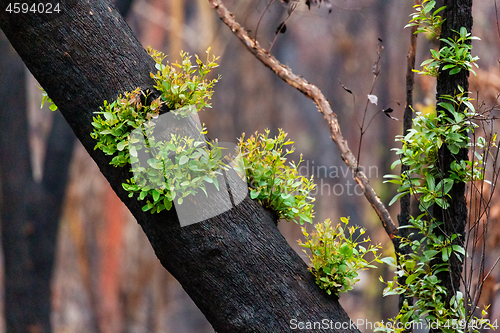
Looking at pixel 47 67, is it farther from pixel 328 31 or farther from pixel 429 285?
pixel 328 31

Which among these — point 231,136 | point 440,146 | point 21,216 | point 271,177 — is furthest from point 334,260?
point 231,136

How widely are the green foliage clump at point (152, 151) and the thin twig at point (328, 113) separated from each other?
1.78ft

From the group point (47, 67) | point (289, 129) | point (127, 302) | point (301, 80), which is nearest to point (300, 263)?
point (301, 80)

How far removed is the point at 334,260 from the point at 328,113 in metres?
0.54

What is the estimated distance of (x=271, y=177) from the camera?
117 cm

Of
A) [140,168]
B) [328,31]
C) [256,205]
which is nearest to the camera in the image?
[140,168]

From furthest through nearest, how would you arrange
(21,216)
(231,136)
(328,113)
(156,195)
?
(231,136), (21,216), (328,113), (156,195)

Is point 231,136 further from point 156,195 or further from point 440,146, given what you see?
point 156,195

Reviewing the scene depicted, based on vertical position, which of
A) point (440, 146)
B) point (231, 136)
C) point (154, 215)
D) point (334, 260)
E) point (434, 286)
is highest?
point (231, 136)

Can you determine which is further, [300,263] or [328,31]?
[328,31]

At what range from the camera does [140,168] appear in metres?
0.94

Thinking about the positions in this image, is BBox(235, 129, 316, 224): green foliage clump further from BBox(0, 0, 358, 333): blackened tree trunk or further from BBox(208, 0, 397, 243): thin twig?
BBox(208, 0, 397, 243): thin twig

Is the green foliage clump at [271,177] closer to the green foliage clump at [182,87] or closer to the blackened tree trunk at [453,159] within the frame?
the green foliage clump at [182,87]

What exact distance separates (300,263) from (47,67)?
0.83 m
